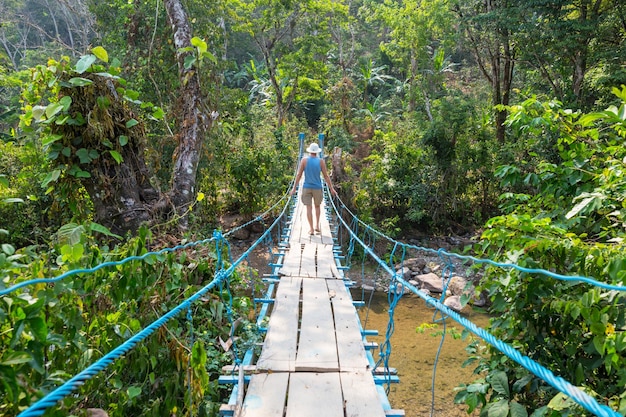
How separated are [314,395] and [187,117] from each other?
2235 mm

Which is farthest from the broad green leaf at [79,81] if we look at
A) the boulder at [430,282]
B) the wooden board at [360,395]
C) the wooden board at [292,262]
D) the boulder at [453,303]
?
the boulder at [430,282]

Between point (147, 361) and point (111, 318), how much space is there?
0.60ft

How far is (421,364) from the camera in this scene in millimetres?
3375

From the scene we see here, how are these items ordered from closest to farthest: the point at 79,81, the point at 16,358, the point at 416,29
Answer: the point at 16,358 < the point at 79,81 < the point at 416,29

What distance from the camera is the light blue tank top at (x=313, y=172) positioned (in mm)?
3508

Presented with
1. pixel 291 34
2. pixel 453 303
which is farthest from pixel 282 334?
pixel 291 34

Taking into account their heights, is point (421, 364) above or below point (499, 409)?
below

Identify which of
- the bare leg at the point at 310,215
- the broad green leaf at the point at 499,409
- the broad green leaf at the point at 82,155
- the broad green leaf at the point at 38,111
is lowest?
the broad green leaf at the point at 499,409

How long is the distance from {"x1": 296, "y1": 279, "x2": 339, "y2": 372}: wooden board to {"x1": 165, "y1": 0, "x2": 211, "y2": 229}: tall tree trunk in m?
1.15

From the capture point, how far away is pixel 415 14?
32.4ft

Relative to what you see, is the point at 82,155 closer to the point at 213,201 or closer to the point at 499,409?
the point at 499,409

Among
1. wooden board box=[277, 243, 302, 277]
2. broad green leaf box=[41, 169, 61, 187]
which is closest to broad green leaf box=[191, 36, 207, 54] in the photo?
broad green leaf box=[41, 169, 61, 187]

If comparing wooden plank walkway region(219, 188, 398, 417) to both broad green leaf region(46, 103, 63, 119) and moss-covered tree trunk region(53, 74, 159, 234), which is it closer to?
moss-covered tree trunk region(53, 74, 159, 234)

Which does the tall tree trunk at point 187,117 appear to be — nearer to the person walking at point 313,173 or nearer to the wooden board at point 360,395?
the person walking at point 313,173
